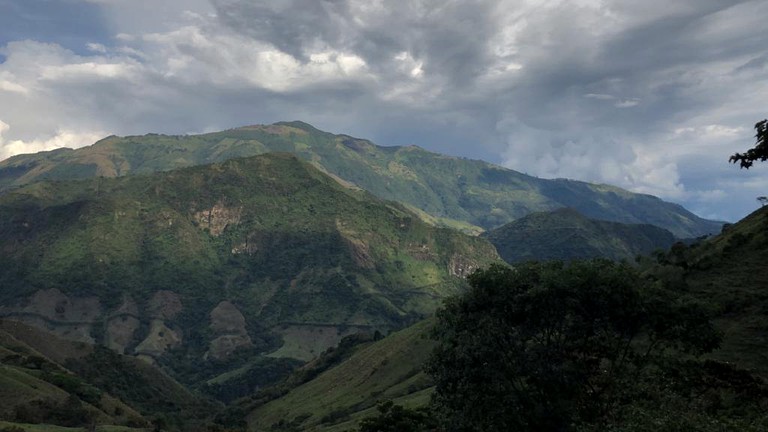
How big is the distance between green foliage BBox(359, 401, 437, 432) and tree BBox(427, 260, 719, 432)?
18.5 metres

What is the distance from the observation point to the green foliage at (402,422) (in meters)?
69.5

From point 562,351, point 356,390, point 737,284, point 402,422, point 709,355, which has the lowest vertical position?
point 356,390

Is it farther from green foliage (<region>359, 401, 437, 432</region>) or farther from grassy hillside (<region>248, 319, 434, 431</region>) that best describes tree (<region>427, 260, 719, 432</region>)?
grassy hillside (<region>248, 319, 434, 431</region>)

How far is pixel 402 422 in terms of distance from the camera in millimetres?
71188

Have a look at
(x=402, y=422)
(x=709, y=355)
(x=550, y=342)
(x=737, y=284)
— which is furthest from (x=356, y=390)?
(x=550, y=342)

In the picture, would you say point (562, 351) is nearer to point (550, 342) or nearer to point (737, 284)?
point (550, 342)

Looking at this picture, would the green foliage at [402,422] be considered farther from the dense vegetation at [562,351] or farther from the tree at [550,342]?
the tree at [550,342]

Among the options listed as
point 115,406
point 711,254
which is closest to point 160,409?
point 115,406

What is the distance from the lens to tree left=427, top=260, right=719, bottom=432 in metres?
47.5

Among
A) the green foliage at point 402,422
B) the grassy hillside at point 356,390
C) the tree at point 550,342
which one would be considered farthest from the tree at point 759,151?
the grassy hillside at point 356,390

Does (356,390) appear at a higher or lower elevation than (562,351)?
lower

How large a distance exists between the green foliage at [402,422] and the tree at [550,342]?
18.5 metres

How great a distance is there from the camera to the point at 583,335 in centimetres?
4966

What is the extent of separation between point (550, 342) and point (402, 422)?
28.6 m
